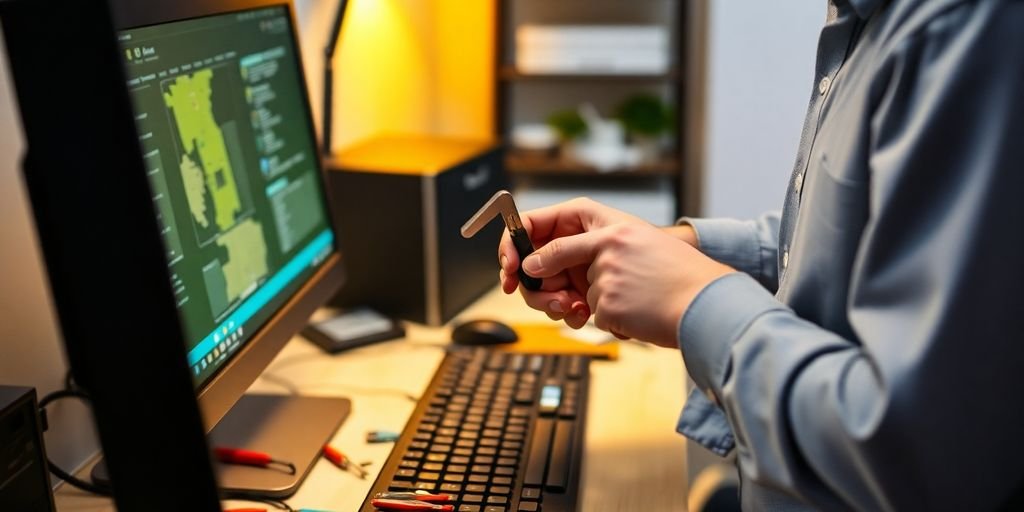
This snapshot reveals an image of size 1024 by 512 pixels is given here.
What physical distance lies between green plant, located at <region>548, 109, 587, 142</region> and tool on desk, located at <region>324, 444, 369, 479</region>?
6.38ft

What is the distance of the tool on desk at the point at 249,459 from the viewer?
3.21 feet

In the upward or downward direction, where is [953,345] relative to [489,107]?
upward

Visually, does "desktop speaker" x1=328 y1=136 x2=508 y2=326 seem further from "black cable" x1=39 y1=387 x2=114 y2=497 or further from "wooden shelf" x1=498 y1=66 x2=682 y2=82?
"wooden shelf" x1=498 y1=66 x2=682 y2=82

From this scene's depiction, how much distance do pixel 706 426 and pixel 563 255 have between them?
0.28 metres

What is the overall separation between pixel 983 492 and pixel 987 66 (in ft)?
0.90

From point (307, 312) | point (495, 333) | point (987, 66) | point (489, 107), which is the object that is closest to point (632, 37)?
point (489, 107)

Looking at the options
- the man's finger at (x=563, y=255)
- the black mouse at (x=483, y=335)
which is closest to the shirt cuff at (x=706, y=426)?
the man's finger at (x=563, y=255)

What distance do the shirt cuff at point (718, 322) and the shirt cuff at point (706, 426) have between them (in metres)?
0.28

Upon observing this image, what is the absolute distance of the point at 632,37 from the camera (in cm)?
278

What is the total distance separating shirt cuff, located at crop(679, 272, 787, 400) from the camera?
718mm

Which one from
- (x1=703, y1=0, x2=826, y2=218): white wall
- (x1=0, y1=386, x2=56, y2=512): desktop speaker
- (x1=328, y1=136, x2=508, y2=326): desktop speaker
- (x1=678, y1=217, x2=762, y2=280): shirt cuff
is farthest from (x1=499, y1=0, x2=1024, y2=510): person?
(x1=703, y1=0, x2=826, y2=218): white wall

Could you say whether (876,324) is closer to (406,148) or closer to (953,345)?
(953,345)

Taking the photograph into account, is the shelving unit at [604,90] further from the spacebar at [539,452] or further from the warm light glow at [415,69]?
the spacebar at [539,452]

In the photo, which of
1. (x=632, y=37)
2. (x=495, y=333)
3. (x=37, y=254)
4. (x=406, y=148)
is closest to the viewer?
(x=37, y=254)
